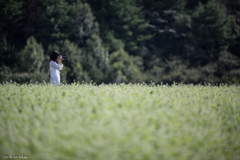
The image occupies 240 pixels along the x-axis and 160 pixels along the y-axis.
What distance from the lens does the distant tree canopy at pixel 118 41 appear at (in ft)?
123

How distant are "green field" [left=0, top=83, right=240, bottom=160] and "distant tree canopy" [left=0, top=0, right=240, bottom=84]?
92.0 ft

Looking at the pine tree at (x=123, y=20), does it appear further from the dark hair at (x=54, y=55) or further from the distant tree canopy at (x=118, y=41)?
the dark hair at (x=54, y=55)

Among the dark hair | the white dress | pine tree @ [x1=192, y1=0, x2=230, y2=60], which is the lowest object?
the white dress

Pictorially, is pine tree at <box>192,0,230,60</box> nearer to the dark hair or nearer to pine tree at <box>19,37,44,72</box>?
pine tree at <box>19,37,44,72</box>

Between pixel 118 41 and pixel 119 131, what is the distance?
1692 inches

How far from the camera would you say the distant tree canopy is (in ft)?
123

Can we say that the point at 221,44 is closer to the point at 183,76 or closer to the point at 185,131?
the point at 183,76

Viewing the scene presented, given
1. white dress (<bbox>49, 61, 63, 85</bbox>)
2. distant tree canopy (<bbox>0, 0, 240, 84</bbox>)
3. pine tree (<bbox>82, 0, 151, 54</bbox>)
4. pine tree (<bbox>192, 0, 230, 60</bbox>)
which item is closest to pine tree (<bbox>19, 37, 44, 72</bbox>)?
distant tree canopy (<bbox>0, 0, 240, 84</bbox>)

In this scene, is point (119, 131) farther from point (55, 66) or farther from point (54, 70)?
point (54, 70)

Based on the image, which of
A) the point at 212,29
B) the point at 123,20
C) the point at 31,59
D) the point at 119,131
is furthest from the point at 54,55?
the point at 123,20

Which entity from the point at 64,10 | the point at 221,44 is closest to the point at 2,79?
the point at 64,10

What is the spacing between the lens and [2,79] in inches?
1304

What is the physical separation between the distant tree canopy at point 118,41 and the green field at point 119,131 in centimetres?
2803

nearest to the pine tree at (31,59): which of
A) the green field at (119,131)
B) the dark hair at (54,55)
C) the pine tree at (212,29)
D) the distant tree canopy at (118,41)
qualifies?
the distant tree canopy at (118,41)
